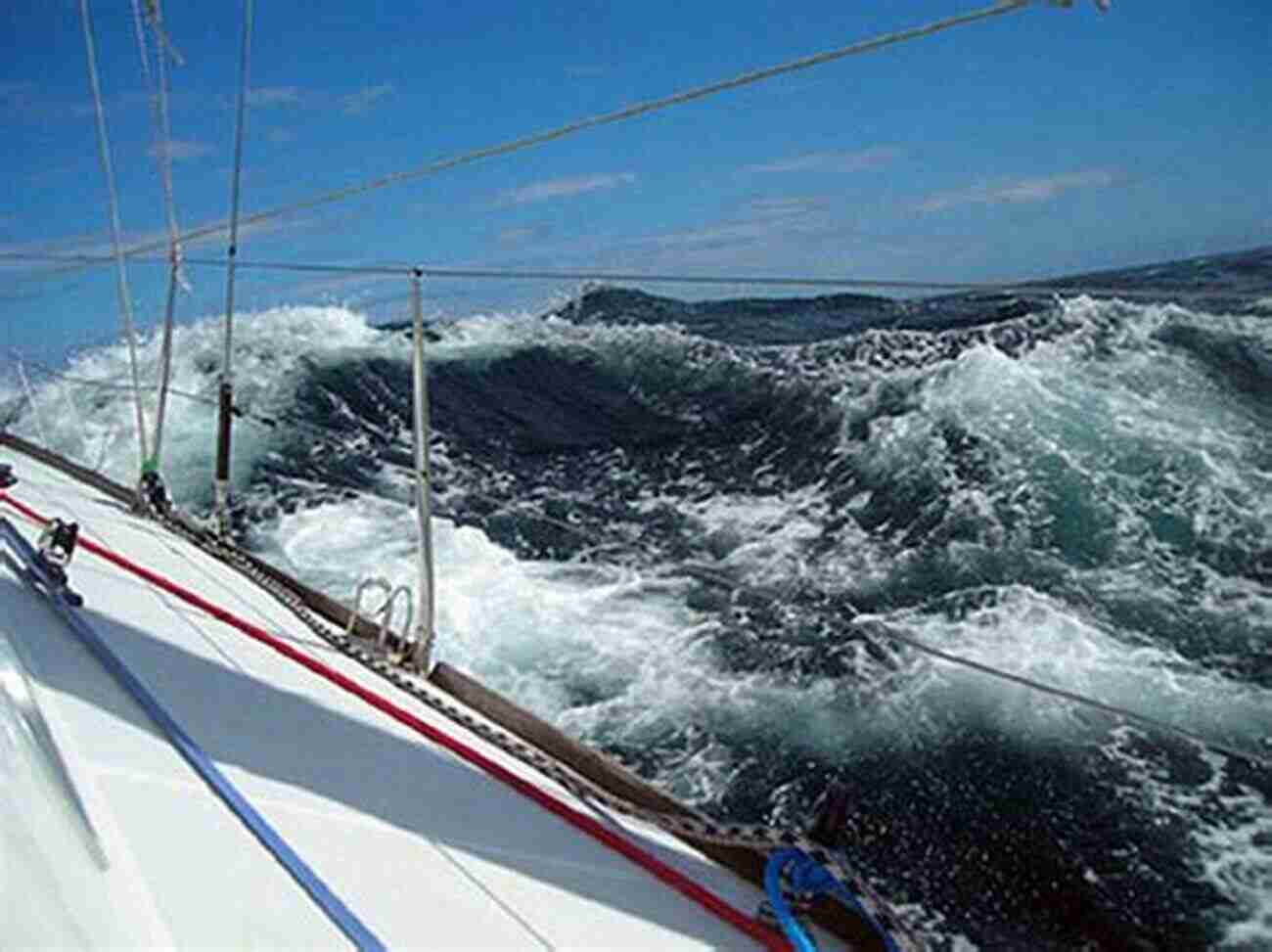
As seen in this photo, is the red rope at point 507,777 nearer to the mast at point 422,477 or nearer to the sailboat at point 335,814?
the sailboat at point 335,814

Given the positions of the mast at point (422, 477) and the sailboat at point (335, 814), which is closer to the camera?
the sailboat at point (335, 814)

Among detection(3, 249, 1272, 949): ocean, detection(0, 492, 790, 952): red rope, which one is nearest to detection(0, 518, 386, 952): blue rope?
detection(0, 492, 790, 952): red rope

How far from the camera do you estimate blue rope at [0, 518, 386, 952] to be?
1243mm

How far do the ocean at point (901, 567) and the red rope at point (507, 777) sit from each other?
0.55 meters

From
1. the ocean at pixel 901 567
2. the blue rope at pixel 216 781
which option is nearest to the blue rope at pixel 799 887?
the ocean at pixel 901 567

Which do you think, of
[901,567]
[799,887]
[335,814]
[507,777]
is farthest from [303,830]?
[901,567]

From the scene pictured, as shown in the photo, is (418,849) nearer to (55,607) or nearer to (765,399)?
(55,607)

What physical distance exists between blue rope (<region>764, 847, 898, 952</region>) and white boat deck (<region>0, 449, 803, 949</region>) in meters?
0.07

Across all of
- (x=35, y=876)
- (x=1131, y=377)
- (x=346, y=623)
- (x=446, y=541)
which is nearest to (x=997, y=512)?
(x=1131, y=377)

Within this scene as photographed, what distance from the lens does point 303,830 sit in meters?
1.49

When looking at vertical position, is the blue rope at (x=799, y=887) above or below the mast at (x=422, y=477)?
below

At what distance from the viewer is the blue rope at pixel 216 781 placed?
4.08ft

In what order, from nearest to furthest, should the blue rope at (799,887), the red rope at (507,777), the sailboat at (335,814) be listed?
the sailboat at (335,814) → the blue rope at (799,887) → the red rope at (507,777)

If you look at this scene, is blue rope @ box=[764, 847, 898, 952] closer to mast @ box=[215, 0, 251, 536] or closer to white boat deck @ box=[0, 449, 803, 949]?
white boat deck @ box=[0, 449, 803, 949]
